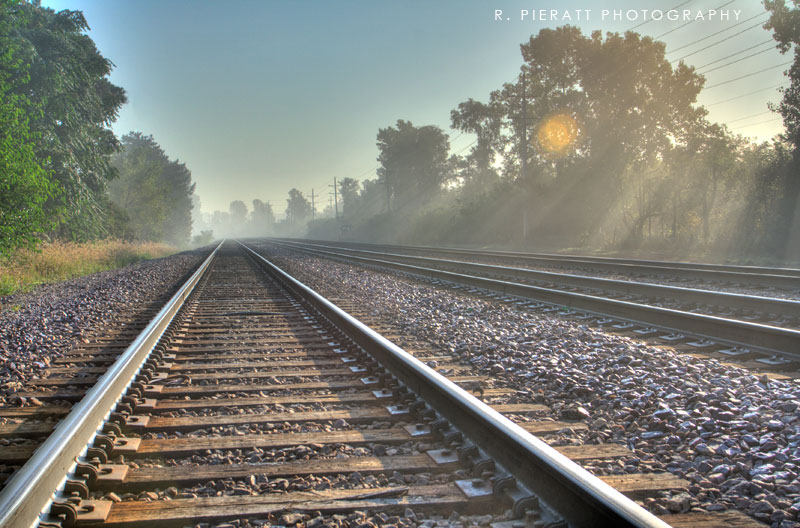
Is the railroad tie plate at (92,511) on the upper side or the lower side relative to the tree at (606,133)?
lower

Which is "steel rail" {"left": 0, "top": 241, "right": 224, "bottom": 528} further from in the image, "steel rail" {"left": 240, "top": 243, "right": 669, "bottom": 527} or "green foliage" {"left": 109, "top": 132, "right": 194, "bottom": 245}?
"green foliage" {"left": 109, "top": 132, "right": 194, "bottom": 245}

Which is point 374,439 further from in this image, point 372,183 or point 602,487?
point 372,183

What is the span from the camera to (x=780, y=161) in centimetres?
2047

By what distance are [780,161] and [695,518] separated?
78.0 ft

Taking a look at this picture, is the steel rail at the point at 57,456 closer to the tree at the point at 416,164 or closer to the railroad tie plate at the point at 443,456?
the railroad tie plate at the point at 443,456

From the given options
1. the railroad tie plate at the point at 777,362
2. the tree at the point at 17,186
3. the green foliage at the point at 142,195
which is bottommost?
the railroad tie plate at the point at 777,362

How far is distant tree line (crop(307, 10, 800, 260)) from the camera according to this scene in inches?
816

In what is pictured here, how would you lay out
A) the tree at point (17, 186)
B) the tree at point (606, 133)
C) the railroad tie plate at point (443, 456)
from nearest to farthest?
the railroad tie plate at point (443, 456)
the tree at point (17, 186)
the tree at point (606, 133)

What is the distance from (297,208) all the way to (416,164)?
344ft

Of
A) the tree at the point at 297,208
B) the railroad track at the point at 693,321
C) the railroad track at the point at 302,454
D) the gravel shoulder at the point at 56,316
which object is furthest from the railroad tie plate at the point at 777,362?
the tree at the point at 297,208

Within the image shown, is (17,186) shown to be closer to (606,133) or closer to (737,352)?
(737,352)

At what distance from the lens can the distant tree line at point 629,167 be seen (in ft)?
68.0

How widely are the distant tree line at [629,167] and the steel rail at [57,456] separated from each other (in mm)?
21915

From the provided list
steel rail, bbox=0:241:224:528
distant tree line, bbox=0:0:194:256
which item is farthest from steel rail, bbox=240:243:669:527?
distant tree line, bbox=0:0:194:256
